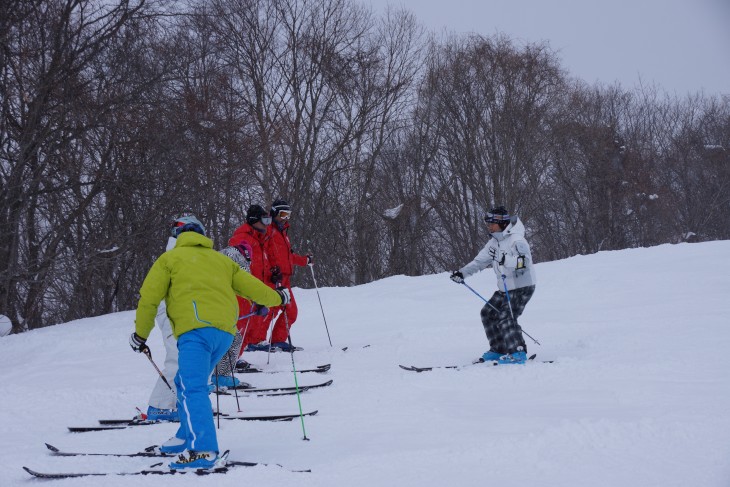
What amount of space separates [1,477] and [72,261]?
9363 millimetres

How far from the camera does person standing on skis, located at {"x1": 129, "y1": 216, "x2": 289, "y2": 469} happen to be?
3.88 metres

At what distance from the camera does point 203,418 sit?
3.89m

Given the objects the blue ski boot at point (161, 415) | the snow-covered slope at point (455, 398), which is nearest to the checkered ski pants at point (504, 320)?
the snow-covered slope at point (455, 398)

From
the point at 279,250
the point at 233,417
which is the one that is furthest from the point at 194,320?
the point at 279,250

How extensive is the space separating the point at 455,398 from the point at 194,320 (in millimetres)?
2522

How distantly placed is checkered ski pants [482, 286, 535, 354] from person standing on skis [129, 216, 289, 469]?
3484 mm

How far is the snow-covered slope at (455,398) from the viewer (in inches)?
144

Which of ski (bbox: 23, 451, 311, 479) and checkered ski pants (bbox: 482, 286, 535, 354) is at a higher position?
checkered ski pants (bbox: 482, 286, 535, 354)

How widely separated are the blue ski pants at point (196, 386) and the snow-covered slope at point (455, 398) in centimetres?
26

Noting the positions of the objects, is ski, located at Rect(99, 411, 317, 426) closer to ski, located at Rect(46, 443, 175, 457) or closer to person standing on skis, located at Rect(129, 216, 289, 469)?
ski, located at Rect(46, 443, 175, 457)

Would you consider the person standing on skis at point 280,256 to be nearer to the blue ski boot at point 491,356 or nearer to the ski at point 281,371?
the ski at point 281,371

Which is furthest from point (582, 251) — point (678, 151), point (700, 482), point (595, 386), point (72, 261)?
point (700, 482)

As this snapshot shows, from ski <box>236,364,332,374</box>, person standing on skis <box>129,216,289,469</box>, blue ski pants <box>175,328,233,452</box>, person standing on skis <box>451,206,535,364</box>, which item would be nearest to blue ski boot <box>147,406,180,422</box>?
person standing on skis <box>129,216,289,469</box>

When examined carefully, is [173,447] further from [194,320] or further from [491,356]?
[491,356]
